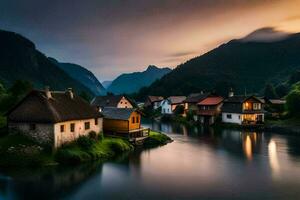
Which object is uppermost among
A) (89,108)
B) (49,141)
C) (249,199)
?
(89,108)

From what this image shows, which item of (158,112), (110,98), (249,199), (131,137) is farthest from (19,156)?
(158,112)

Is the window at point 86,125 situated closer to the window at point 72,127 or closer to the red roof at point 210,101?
the window at point 72,127

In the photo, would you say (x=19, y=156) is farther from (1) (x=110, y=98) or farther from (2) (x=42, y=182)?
(1) (x=110, y=98)

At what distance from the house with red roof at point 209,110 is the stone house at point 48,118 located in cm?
4904

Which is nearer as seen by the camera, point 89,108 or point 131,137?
point 89,108

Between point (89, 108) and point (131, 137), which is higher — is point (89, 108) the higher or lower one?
the higher one

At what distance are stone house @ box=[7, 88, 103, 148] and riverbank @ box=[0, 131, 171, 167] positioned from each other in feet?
2.86

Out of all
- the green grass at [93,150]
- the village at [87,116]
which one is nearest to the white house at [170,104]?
the village at [87,116]

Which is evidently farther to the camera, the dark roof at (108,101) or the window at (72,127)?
the dark roof at (108,101)

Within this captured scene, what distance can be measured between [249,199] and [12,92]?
159 ft

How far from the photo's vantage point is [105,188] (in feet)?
97.9

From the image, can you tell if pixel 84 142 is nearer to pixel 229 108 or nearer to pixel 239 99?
pixel 229 108

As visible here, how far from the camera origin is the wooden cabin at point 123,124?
52.5m

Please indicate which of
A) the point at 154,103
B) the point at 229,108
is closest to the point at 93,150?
the point at 229,108
